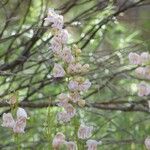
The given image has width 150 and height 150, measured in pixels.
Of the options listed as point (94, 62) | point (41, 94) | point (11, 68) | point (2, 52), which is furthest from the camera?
point (41, 94)

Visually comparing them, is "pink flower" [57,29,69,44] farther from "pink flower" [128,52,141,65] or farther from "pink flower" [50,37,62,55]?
"pink flower" [128,52,141,65]

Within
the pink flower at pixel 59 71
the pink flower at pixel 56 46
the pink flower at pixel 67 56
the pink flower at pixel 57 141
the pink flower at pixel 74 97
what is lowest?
the pink flower at pixel 57 141

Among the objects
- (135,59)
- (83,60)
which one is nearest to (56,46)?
(135,59)

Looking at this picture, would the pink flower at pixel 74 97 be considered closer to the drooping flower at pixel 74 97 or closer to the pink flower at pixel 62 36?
the drooping flower at pixel 74 97

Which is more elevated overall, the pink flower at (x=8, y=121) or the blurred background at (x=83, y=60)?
the blurred background at (x=83, y=60)

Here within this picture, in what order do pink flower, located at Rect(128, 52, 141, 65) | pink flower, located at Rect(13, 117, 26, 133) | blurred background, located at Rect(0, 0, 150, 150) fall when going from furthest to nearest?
blurred background, located at Rect(0, 0, 150, 150)
pink flower, located at Rect(128, 52, 141, 65)
pink flower, located at Rect(13, 117, 26, 133)

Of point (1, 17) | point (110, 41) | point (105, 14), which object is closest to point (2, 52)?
point (1, 17)

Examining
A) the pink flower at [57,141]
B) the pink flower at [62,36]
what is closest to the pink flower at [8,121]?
the pink flower at [57,141]

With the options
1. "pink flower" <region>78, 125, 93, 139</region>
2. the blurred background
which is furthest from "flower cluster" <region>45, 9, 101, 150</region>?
the blurred background

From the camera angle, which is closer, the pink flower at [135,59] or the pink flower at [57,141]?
the pink flower at [57,141]

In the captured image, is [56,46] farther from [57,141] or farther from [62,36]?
[57,141]

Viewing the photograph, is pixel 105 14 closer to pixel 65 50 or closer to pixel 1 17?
pixel 1 17
